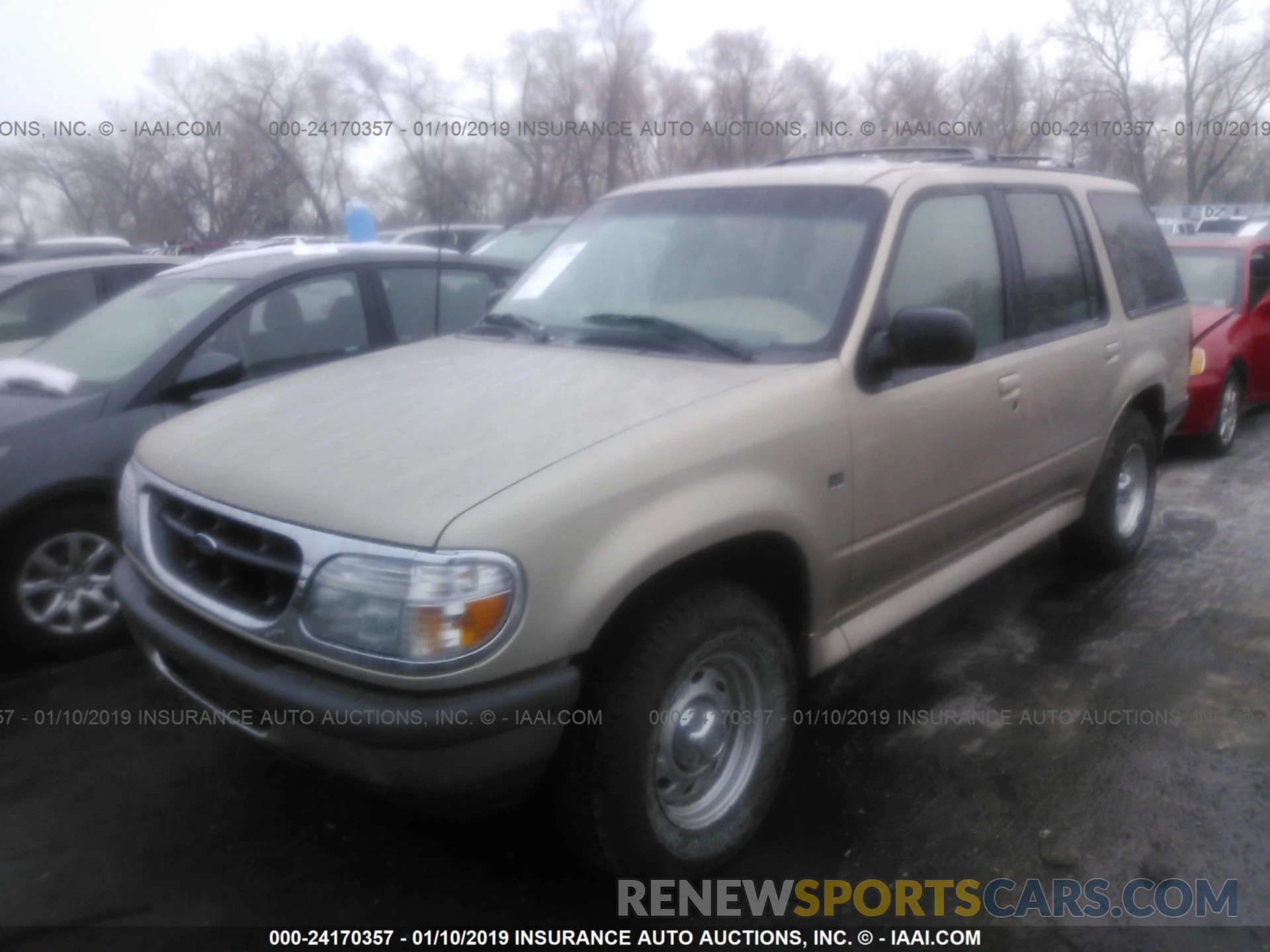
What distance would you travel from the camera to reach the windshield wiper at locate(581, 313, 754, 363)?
3.04 metres

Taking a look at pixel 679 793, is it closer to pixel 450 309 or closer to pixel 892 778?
pixel 892 778

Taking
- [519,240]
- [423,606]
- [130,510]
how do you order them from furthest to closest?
[519,240] → [130,510] → [423,606]

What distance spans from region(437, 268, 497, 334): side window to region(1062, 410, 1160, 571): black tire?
3197 mm

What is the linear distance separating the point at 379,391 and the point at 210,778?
1454 millimetres

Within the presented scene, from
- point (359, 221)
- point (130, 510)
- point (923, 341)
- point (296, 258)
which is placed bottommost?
point (130, 510)

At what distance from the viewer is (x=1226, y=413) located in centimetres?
722

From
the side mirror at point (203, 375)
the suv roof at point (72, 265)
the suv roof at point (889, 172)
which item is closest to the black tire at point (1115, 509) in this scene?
the suv roof at point (889, 172)

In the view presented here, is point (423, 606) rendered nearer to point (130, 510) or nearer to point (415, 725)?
point (415, 725)

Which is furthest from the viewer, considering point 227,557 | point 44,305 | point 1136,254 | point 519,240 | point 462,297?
point 519,240

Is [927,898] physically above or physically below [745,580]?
below

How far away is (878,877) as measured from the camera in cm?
281

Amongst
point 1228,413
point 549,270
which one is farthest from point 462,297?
point 1228,413

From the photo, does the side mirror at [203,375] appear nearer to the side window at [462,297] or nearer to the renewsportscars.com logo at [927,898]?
the side window at [462,297]

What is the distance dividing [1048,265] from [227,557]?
129 inches
